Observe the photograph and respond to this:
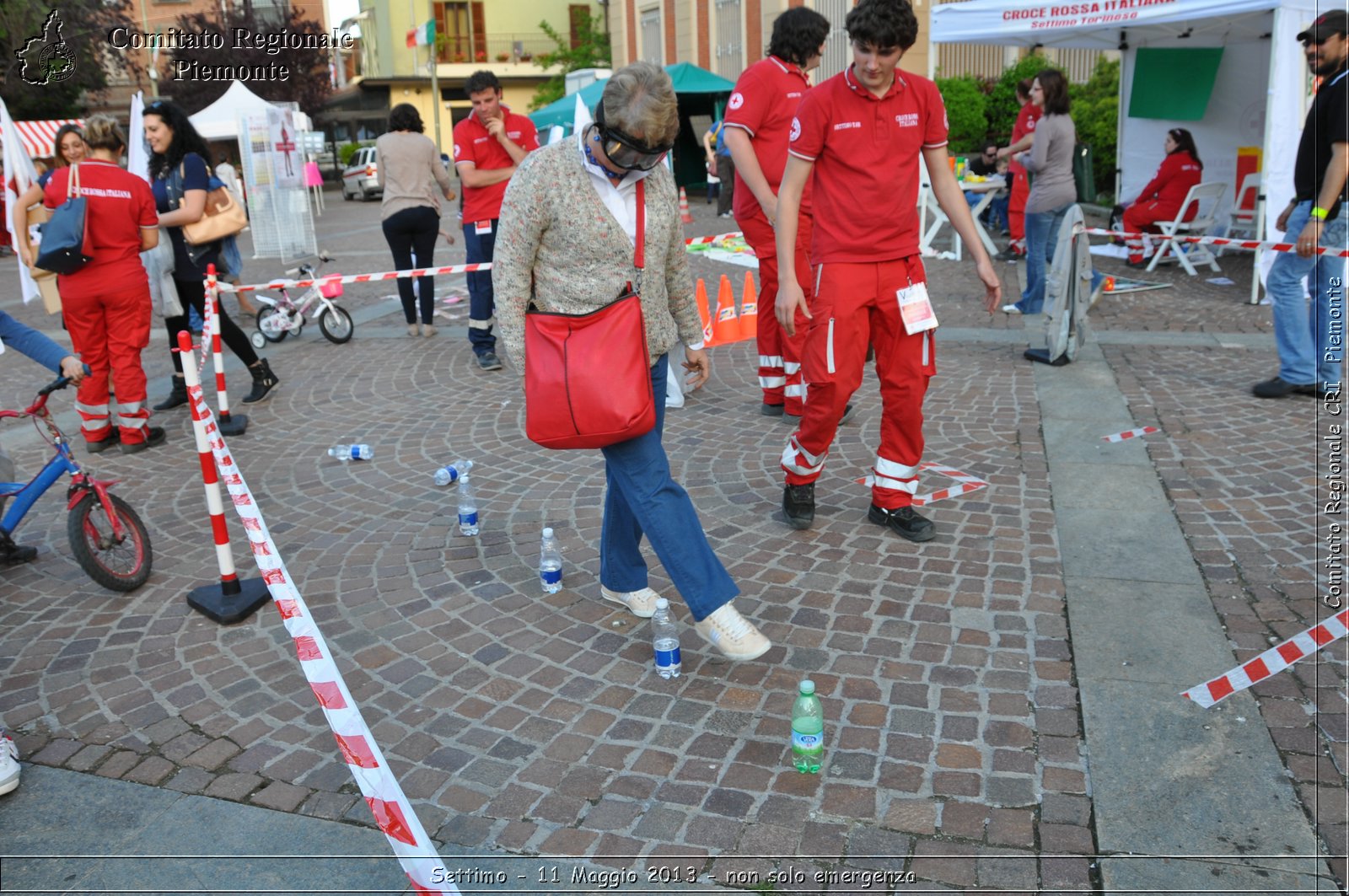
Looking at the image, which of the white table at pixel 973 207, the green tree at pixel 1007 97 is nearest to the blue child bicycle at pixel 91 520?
the white table at pixel 973 207

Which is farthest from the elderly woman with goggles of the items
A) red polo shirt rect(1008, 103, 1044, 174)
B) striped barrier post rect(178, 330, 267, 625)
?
red polo shirt rect(1008, 103, 1044, 174)

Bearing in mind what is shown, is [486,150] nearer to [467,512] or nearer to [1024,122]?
[467,512]

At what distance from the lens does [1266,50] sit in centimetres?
1205

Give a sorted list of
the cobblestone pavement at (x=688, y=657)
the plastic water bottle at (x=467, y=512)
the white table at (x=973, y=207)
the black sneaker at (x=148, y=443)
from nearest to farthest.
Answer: the cobblestone pavement at (x=688, y=657), the plastic water bottle at (x=467, y=512), the black sneaker at (x=148, y=443), the white table at (x=973, y=207)

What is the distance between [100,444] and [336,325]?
3.34 meters

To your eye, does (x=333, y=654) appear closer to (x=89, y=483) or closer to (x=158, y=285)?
(x=89, y=483)

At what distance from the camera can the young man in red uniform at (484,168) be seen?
7.72m

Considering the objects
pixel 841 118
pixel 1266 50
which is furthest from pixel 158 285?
pixel 1266 50

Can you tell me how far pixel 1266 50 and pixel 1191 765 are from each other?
11.9 metres

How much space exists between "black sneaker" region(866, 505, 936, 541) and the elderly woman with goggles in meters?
1.25

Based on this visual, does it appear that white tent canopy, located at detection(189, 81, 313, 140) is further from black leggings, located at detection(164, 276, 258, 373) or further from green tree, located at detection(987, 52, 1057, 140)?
black leggings, located at detection(164, 276, 258, 373)

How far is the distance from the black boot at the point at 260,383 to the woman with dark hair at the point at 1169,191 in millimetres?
8859

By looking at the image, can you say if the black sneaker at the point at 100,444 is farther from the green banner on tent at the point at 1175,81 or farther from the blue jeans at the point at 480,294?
the green banner on tent at the point at 1175,81

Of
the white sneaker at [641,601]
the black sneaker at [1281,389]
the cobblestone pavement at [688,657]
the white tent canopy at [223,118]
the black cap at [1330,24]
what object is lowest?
the cobblestone pavement at [688,657]
